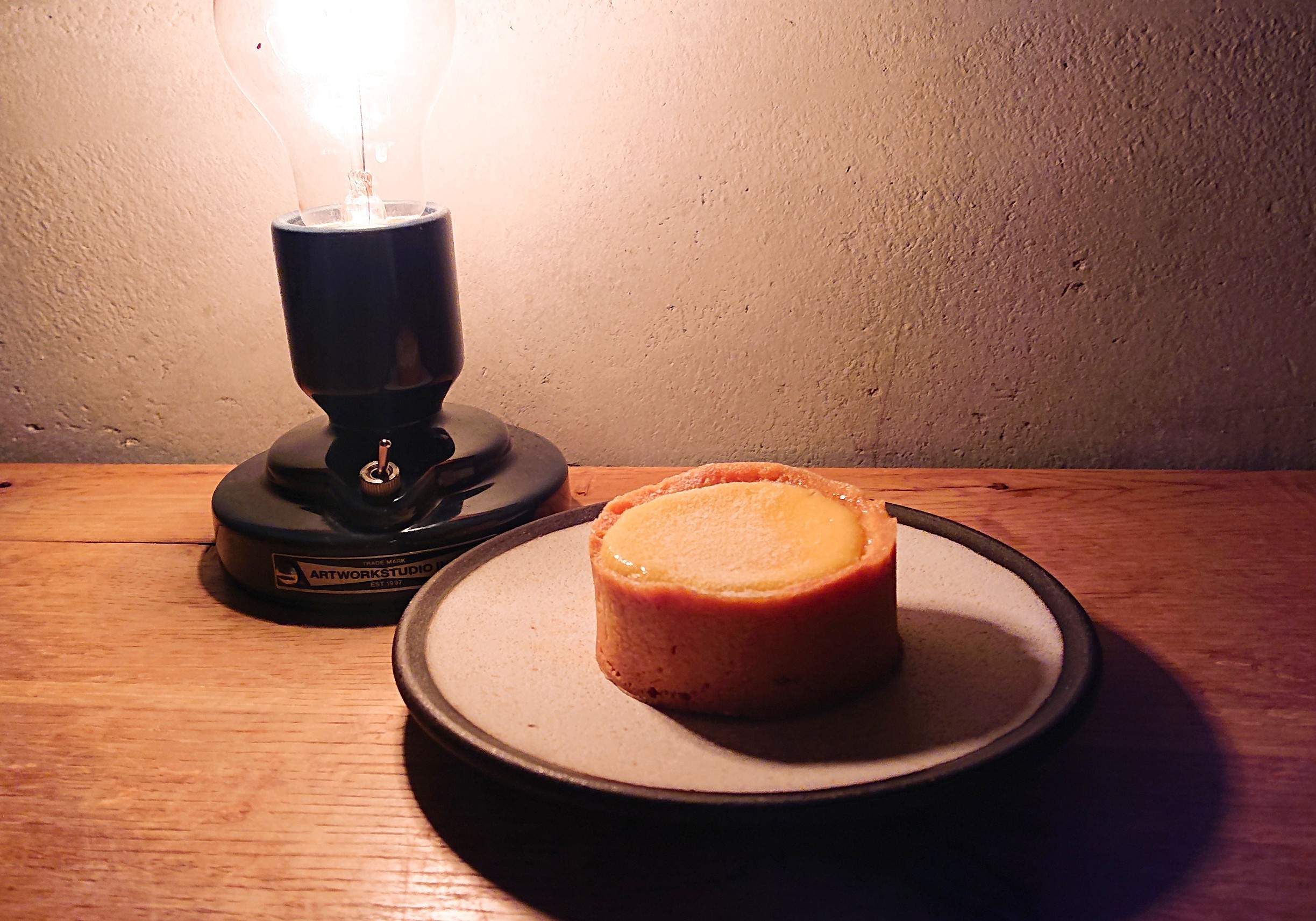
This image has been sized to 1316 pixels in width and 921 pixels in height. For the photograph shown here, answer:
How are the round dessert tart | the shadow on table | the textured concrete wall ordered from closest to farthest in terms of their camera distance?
1. the shadow on table
2. the round dessert tart
3. the textured concrete wall

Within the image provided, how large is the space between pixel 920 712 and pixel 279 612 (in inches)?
21.9

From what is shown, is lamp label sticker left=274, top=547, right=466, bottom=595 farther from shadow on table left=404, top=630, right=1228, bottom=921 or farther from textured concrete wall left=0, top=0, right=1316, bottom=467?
textured concrete wall left=0, top=0, right=1316, bottom=467

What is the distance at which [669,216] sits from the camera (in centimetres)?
112

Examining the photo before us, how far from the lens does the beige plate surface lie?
24.0 inches

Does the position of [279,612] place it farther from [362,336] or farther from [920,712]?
[920,712]

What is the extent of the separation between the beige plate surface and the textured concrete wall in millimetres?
390

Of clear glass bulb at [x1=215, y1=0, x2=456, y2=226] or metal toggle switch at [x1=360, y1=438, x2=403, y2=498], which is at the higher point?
clear glass bulb at [x1=215, y1=0, x2=456, y2=226]

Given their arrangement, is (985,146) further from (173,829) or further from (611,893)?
(173,829)

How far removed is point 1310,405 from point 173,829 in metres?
1.14

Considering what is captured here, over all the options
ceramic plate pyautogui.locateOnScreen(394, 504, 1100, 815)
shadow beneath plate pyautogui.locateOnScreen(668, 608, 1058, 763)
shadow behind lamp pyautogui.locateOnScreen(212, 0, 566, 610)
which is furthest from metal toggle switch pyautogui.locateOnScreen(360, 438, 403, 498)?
shadow beneath plate pyautogui.locateOnScreen(668, 608, 1058, 763)

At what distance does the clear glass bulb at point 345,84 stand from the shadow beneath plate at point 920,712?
1.83 feet

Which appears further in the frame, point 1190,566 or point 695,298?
point 695,298

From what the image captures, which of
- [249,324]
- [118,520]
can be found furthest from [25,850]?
[249,324]

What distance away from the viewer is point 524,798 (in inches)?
25.4
